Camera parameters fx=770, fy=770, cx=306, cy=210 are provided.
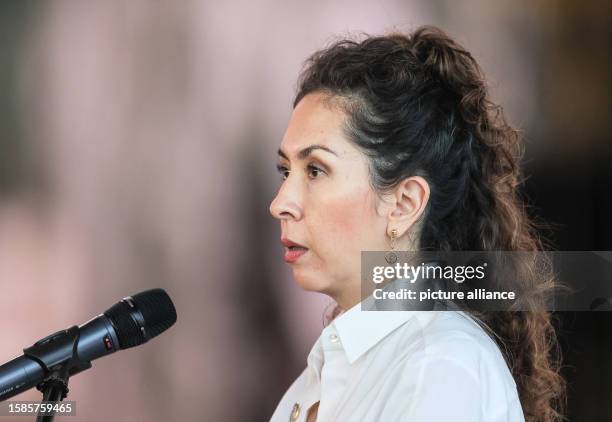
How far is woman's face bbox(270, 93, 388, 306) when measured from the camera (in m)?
1.19

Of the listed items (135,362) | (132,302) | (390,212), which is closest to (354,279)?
(390,212)

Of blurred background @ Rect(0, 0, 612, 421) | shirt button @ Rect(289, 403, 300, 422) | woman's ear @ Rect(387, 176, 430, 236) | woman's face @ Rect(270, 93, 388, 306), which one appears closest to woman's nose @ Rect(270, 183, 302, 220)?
woman's face @ Rect(270, 93, 388, 306)

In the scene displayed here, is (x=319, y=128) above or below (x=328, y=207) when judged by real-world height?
above

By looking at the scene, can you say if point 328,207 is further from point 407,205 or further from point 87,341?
point 87,341

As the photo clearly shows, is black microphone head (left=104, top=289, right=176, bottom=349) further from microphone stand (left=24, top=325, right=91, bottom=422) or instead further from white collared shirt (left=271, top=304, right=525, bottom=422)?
white collared shirt (left=271, top=304, right=525, bottom=422)

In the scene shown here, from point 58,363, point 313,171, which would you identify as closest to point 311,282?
point 313,171

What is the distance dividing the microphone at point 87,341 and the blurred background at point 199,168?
0.85 m

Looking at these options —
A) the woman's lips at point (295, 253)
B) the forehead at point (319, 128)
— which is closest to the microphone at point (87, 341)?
the woman's lips at point (295, 253)

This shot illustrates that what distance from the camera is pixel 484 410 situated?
0.99m

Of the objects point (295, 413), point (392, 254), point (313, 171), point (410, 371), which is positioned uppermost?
point (313, 171)

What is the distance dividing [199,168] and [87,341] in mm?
975

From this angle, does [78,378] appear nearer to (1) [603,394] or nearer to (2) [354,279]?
(2) [354,279]

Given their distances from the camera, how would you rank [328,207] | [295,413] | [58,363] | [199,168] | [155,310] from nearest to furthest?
1. [58,363]
2. [155,310]
3. [328,207]
4. [295,413]
5. [199,168]

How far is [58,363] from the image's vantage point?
38.3 inches
